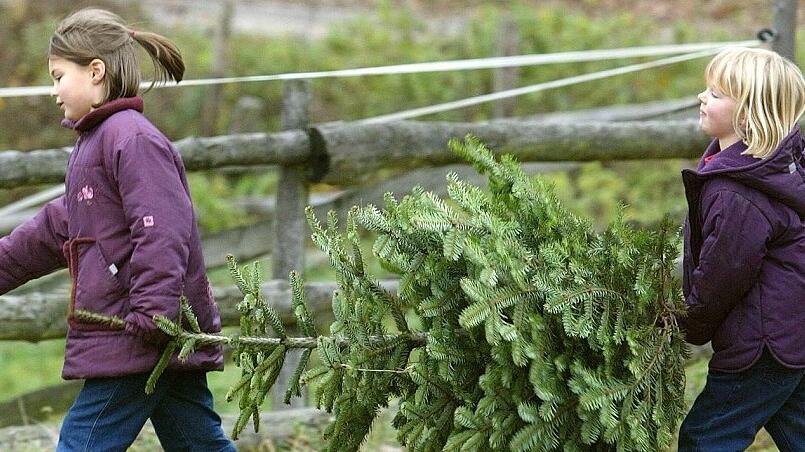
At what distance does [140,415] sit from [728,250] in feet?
5.58

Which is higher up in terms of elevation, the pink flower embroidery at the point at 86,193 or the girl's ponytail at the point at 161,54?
the girl's ponytail at the point at 161,54

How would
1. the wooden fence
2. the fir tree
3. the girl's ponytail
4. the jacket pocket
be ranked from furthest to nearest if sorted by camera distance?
the wooden fence
the girl's ponytail
the jacket pocket
the fir tree

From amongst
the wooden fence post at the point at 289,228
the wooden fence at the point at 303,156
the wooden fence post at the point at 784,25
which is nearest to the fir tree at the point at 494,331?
the wooden fence at the point at 303,156

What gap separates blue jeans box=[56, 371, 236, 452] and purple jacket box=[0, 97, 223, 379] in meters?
0.09

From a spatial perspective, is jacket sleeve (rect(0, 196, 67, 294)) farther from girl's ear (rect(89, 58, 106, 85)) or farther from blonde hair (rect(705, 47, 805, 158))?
blonde hair (rect(705, 47, 805, 158))

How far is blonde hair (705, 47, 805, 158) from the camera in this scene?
301 centimetres

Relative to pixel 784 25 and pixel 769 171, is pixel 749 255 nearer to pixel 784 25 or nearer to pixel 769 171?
pixel 769 171

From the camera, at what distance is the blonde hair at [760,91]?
3.01 metres

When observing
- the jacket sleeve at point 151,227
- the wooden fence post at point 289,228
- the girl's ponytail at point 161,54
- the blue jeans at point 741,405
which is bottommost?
the wooden fence post at point 289,228

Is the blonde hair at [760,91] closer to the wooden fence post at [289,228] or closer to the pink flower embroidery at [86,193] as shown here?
the pink flower embroidery at [86,193]

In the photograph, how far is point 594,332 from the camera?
9.25ft

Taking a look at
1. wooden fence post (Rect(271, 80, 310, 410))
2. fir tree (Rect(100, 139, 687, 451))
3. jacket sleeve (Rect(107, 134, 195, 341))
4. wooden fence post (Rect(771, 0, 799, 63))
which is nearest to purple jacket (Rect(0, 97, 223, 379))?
jacket sleeve (Rect(107, 134, 195, 341))

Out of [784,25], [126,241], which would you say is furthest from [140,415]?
[784,25]

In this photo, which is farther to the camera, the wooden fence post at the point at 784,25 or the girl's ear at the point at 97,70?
the wooden fence post at the point at 784,25
